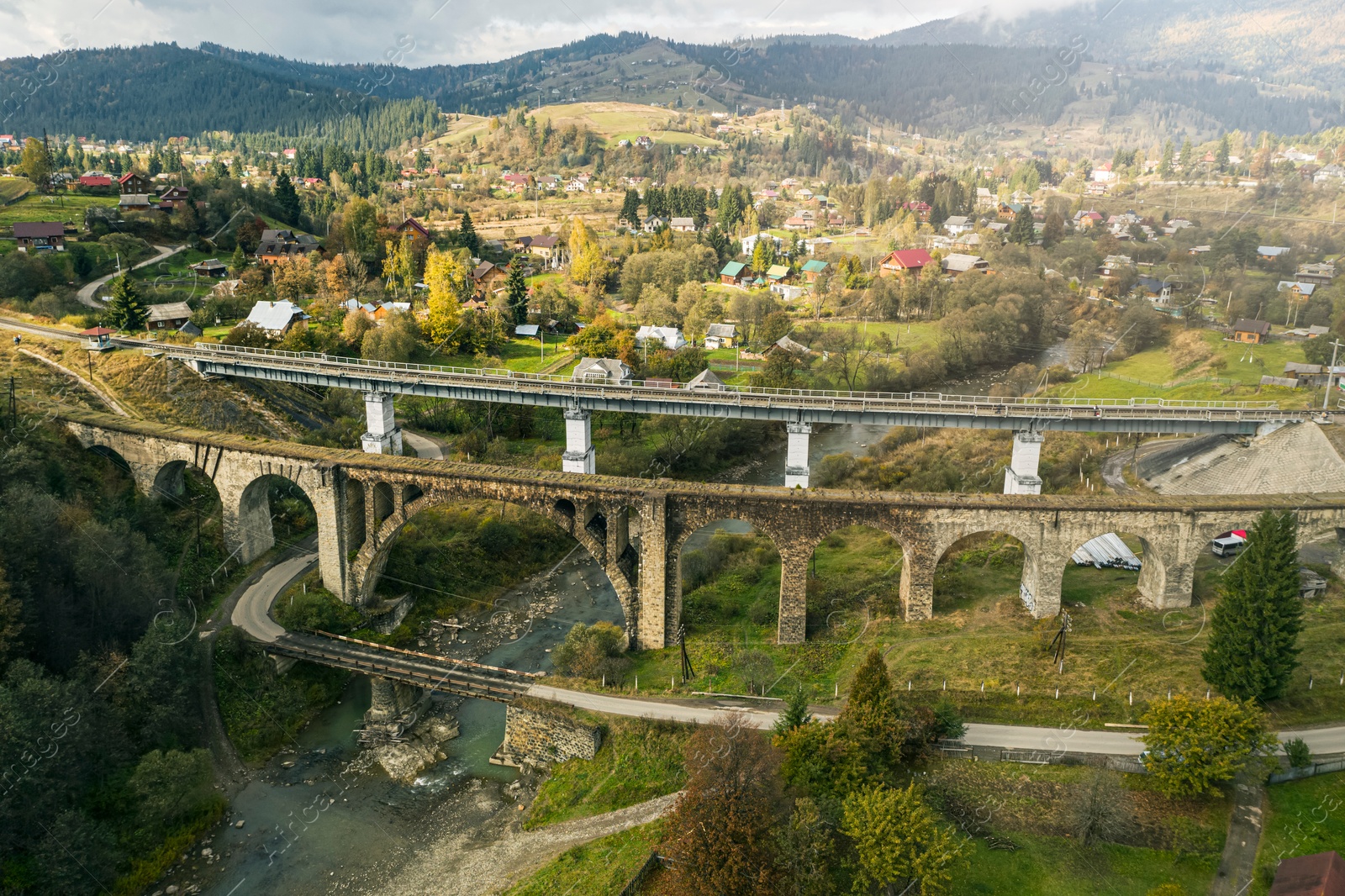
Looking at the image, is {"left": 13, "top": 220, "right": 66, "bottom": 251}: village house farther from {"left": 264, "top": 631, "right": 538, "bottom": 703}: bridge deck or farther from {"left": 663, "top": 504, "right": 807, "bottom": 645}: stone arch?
{"left": 663, "top": 504, "right": 807, "bottom": 645}: stone arch

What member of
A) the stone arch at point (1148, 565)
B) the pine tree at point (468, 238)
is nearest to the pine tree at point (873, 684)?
the stone arch at point (1148, 565)

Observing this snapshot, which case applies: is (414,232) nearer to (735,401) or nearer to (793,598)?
(735,401)

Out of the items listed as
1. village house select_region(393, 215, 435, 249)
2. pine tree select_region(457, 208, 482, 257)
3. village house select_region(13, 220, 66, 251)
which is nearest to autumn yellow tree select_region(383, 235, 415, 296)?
village house select_region(393, 215, 435, 249)

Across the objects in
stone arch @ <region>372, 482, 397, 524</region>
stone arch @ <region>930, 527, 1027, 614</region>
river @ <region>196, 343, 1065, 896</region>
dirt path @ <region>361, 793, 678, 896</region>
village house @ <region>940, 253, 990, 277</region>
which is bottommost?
river @ <region>196, 343, 1065, 896</region>

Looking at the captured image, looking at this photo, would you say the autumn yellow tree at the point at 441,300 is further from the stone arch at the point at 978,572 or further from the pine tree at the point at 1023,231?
the pine tree at the point at 1023,231

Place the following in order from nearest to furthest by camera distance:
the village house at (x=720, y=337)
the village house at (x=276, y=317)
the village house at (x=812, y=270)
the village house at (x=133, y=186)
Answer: the village house at (x=276, y=317) → the village house at (x=720, y=337) → the village house at (x=133, y=186) → the village house at (x=812, y=270)

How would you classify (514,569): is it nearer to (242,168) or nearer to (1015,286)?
(1015,286)

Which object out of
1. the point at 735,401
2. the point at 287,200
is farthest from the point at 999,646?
the point at 287,200
